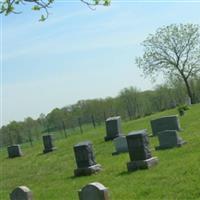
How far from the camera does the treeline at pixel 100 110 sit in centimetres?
6531

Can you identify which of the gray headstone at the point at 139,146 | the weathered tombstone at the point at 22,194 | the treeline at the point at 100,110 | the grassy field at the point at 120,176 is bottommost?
the grassy field at the point at 120,176

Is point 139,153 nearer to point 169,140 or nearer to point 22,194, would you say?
point 169,140

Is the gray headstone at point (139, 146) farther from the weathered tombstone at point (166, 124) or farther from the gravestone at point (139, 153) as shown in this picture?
the weathered tombstone at point (166, 124)

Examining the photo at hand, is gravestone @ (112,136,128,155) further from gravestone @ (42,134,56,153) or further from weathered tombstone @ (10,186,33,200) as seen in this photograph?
weathered tombstone @ (10,186,33,200)

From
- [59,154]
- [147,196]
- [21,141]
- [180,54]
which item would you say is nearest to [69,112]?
[21,141]

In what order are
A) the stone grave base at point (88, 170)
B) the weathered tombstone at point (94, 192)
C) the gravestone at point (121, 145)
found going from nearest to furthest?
the weathered tombstone at point (94, 192) → the stone grave base at point (88, 170) → the gravestone at point (121, 145)

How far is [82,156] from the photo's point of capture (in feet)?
58.9

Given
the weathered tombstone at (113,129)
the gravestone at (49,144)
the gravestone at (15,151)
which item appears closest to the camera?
the weathered tombstone at (113,129)

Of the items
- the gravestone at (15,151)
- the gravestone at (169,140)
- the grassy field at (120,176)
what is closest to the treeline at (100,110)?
the gravestone at (15,151)

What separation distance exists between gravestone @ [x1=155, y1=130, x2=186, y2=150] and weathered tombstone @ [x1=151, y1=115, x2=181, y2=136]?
452 cm

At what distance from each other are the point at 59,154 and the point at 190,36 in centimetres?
3626

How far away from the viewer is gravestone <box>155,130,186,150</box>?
18312 millimetres

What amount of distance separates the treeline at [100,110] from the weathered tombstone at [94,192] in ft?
175

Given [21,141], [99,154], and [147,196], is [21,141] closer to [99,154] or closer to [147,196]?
[99,154]
